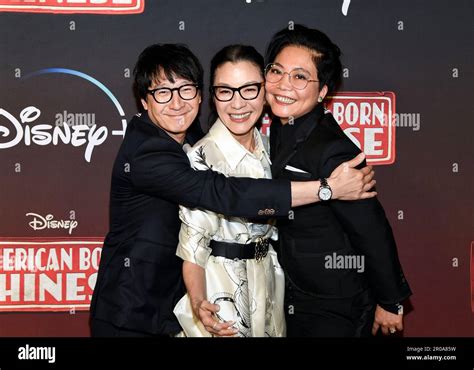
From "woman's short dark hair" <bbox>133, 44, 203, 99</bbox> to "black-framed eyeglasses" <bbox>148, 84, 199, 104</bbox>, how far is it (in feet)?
0.08

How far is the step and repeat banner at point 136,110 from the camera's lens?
2.31 metres

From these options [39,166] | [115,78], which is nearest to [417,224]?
[115,78]

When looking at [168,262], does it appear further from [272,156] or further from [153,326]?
[272,156]

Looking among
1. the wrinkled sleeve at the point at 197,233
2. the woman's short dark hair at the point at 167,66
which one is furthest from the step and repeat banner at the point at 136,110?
Result: the wrinkled sleeve at the point at 197,233

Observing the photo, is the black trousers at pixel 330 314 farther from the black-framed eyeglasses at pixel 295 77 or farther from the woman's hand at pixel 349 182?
the black-framed eyeglasses at pixel 295 77

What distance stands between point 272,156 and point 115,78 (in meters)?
0.73

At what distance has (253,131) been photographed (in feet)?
6.55

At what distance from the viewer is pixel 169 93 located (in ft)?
6.35

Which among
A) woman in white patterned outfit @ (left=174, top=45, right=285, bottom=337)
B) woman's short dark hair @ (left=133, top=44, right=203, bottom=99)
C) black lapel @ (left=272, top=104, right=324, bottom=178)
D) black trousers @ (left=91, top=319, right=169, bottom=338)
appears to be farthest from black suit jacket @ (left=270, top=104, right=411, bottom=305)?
black trousers @ (left=91, top=319, right=169, bottom=338)

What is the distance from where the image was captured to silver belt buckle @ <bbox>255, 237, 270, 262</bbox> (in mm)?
1876

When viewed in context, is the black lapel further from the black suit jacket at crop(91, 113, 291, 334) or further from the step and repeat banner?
the step and repeat banner

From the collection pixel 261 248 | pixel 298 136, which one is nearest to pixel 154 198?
pixel 261 248

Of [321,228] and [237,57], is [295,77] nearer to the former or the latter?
[237,57]

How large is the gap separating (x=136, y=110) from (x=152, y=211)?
1.79ft
